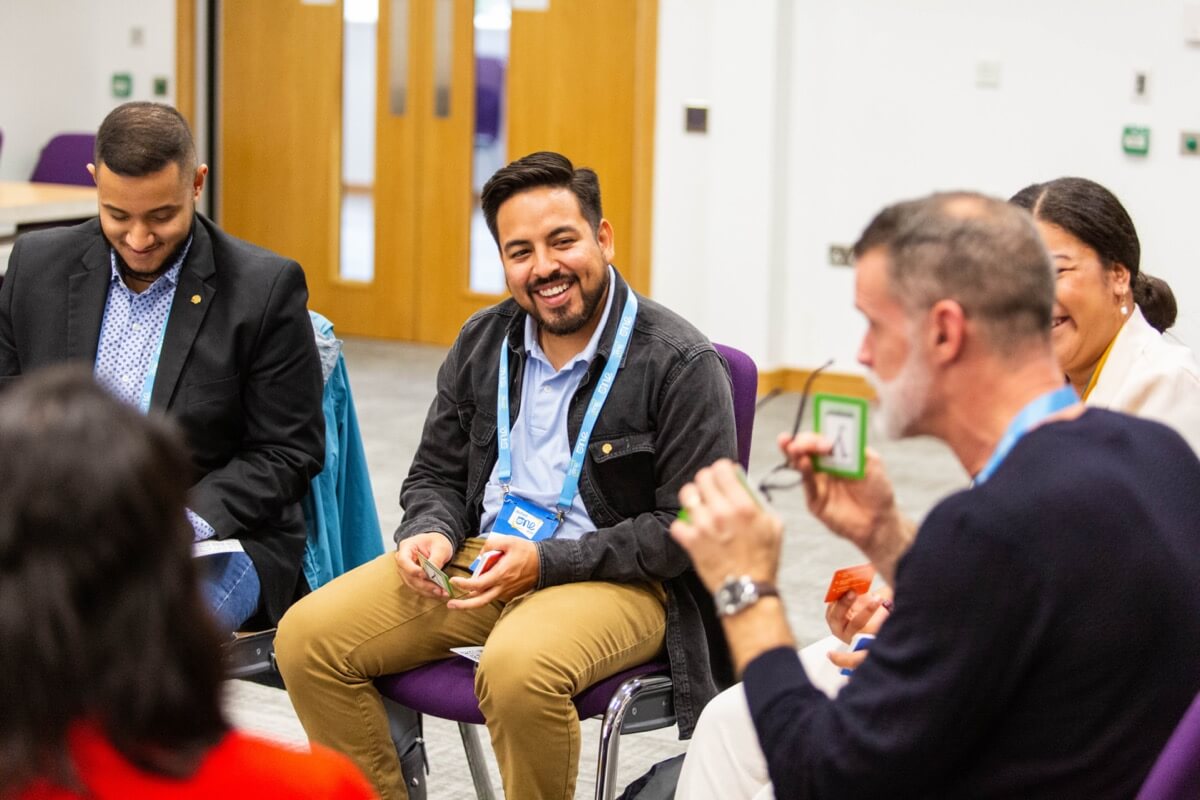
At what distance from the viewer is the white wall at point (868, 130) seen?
6.15 meters

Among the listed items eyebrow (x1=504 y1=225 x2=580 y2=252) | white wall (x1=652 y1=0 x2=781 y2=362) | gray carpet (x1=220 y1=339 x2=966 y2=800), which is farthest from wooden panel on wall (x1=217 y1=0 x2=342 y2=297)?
eyebrow (x1=504 y1=225 x2=580 y2=252)

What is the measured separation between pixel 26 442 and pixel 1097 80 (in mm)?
5910

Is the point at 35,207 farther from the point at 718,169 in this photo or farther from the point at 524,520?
the point at 524,520

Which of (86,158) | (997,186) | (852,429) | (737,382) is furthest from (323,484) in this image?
(86,158)

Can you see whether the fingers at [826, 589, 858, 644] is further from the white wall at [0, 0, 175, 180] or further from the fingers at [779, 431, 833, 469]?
the white wall at [0, 0, 175, 180]

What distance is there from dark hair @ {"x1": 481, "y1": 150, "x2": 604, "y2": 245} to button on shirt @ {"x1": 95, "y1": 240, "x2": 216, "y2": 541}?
0.53 m

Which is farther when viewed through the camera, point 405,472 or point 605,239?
point 405,472

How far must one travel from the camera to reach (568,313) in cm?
254

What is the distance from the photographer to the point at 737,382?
2.56 m

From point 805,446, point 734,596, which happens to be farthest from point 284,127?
point 734,596

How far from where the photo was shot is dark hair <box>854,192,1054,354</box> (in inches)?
59.7

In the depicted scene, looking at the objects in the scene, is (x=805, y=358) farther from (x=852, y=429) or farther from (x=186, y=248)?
(x=852, y=429)

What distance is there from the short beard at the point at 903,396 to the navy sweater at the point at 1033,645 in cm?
14

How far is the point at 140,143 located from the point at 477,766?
1276 mm
